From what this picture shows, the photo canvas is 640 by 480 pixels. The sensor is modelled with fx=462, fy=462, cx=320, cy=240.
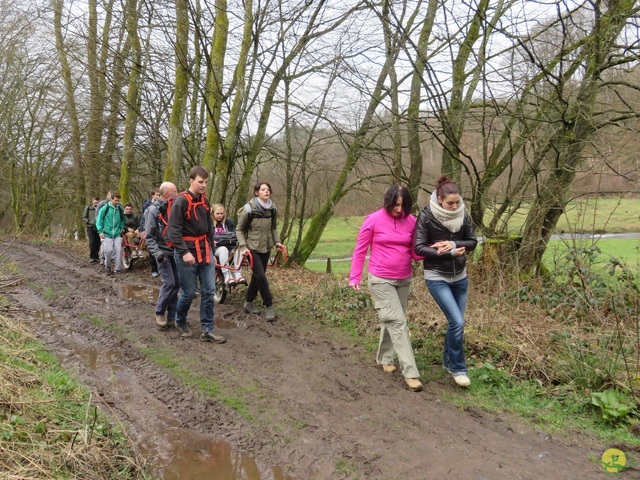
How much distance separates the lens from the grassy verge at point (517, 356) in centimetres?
413

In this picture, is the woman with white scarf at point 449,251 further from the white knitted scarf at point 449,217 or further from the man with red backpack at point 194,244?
the man with red backpack at point 194,244

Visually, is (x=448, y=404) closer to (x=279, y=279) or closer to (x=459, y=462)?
(x=459, y=462)

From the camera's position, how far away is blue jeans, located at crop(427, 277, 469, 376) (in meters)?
4.65

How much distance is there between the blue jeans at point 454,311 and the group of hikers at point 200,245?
2903 mm

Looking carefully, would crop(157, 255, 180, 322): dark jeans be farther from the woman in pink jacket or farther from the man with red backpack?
the woman in pink jacket

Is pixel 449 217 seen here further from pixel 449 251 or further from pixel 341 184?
pixel 341 184

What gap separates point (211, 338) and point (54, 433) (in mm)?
2754

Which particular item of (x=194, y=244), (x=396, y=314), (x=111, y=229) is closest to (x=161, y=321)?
(x=194, y=244)

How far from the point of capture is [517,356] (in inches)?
196

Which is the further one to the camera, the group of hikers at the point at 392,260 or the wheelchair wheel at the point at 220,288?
the wheelchair wheel at the point at 220,288

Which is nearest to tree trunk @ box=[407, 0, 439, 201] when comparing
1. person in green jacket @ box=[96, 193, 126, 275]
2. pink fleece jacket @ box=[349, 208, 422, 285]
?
pink fleece jacket @ box=[349, 208, 422, 285]

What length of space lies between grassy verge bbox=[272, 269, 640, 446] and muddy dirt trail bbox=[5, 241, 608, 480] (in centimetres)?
24

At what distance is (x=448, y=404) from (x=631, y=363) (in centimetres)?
181

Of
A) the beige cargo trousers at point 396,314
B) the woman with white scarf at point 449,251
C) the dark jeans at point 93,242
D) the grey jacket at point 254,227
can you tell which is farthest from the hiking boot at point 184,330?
the dark jeans at point 93,242
